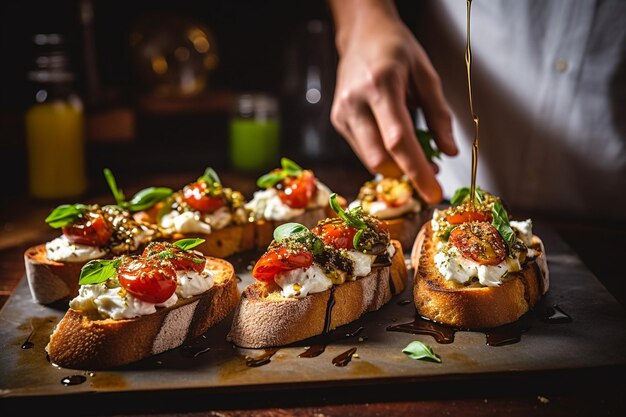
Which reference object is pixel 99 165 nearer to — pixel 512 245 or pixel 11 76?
pixel 11 76

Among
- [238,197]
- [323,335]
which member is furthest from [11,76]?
[323,335]

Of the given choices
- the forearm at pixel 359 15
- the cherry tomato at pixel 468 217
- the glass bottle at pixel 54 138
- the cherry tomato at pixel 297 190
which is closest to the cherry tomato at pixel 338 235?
the cherry tomato at pixel 468 217

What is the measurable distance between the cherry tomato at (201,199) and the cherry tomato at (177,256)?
2.09ft

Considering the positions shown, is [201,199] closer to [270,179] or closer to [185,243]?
[270,179]

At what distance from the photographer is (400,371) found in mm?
2180

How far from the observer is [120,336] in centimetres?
225

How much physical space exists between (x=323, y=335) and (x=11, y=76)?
3.65 m

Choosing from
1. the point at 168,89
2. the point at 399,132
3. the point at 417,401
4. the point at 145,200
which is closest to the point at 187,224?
the point at 145,200

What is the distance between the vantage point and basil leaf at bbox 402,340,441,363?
7.37 ft

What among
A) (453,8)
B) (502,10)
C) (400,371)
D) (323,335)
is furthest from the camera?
(453,8)

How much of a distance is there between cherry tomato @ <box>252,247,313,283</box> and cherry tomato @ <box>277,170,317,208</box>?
893 mm

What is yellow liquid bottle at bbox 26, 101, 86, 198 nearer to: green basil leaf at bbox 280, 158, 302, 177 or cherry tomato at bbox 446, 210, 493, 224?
green basil leaf at bbox 280, 158, 302, 177

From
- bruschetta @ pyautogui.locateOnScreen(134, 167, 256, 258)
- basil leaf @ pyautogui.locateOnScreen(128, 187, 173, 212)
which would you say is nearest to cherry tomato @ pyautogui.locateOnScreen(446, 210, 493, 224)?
bruschetta @ pyautogui.locateOnScreen(134, 167, 256, 258)

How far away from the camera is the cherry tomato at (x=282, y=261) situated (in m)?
2.41
